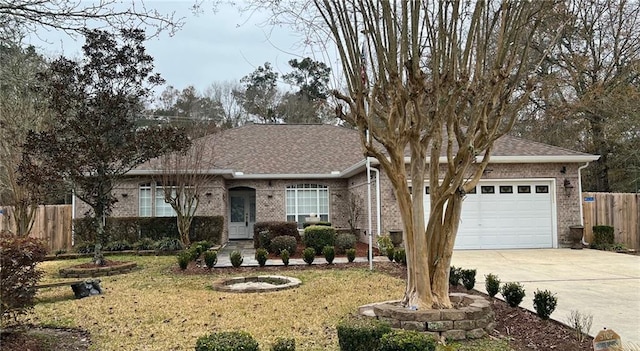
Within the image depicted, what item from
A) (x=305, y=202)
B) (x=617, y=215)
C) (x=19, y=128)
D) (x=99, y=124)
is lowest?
(x=617, y=215)

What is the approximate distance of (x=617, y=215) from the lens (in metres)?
16.0

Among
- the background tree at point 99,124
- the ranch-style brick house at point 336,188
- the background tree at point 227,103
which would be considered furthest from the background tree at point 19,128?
the background tree at point 227,103

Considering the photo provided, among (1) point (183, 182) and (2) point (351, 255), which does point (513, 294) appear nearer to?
(2) point (351, 255)

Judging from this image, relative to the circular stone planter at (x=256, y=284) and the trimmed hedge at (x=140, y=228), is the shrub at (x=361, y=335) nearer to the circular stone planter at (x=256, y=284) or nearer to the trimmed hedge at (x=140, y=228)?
the circular stone planter at (x=256, y=284)

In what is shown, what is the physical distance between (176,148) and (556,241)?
12730 millimetres

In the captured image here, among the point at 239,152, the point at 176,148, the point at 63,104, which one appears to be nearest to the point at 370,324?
the point at 176,148

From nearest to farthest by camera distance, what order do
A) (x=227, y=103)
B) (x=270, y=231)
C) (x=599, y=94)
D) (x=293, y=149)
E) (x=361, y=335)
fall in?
(x=361, y=335) → (x=270, y=231) → (x=599, y=94) → (x=293, y=149) → (x=227, y=103)

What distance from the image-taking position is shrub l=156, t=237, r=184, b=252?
50.7ft

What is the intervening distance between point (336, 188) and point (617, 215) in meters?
10.4

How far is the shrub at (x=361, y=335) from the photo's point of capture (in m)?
4.40

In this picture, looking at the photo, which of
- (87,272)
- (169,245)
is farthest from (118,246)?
(87,272)

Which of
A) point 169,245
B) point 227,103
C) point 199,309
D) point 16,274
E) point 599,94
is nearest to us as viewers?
point 16,274

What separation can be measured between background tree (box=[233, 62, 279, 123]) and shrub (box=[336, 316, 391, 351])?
92.7 feet

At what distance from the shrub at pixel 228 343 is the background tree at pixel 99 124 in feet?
30.2
